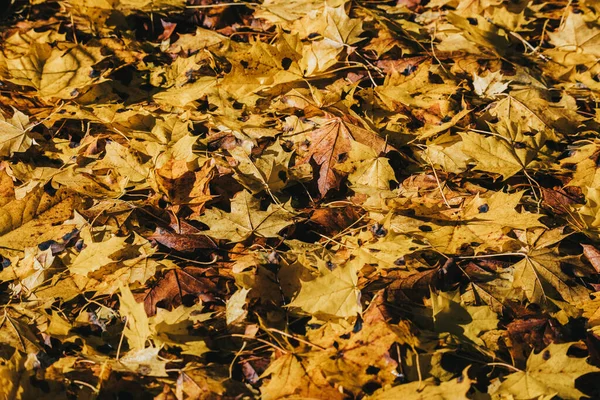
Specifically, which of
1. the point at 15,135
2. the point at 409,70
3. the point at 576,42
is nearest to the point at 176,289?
→ the point at 15,135

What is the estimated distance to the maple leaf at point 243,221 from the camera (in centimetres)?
174

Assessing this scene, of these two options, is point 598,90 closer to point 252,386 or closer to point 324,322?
point 324,322

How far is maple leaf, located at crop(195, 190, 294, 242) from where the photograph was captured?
1.74 m

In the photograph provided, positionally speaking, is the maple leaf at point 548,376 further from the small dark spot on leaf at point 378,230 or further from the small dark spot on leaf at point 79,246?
the small dark spot on leaf at point 79,246

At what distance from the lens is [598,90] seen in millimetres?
2363

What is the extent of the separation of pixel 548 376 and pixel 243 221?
971mm

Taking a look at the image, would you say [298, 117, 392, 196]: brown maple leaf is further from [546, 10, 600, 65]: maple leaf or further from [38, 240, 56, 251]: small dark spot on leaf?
[546, 10, 600, 65]: maple leaf

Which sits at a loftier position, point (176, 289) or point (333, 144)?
point (333, 144)

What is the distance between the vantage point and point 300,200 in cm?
197

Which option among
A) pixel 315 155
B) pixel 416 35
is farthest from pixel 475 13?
pixel 315 155

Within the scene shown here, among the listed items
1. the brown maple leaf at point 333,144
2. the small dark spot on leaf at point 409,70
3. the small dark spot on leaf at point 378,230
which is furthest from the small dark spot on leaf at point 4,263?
the small dark spot on leaf at point 409,70

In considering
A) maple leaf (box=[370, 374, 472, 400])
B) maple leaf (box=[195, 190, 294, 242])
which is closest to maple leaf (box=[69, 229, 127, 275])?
maple leaf (box=[195, 190, 294, 242])

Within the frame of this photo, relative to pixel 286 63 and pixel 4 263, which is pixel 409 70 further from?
pixel 4 263

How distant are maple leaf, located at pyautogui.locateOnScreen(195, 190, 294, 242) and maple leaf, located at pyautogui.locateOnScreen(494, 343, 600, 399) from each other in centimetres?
80
